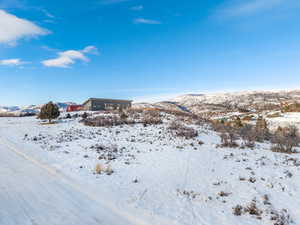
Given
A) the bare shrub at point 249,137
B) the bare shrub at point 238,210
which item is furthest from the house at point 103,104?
the bare shrub at point 238,210

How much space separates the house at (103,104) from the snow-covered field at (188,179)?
143 ft

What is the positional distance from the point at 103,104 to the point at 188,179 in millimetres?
54672

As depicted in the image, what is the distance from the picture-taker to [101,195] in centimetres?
742

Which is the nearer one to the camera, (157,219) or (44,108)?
(157,219)

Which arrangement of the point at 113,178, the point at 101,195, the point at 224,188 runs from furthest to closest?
1. the point at 113,178
2. the point at 224,188
3. the point at 101,195

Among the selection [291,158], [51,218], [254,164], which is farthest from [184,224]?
[291,158]

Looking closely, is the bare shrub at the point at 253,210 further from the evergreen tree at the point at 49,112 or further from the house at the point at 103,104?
the house at the point at 103,104

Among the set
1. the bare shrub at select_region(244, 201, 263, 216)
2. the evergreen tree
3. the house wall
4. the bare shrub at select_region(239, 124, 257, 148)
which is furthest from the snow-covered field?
the house wall

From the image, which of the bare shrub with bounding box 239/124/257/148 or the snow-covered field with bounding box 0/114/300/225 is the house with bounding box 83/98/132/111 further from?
the snow-covered field with bounding box 0/114/300/225

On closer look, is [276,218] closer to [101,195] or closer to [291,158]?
[101,195]

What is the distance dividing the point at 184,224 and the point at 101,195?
3.44m

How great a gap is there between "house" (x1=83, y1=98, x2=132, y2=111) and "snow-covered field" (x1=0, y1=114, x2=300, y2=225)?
4371 cm

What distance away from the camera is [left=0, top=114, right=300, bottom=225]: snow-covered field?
630cm

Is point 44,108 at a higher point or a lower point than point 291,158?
higher
